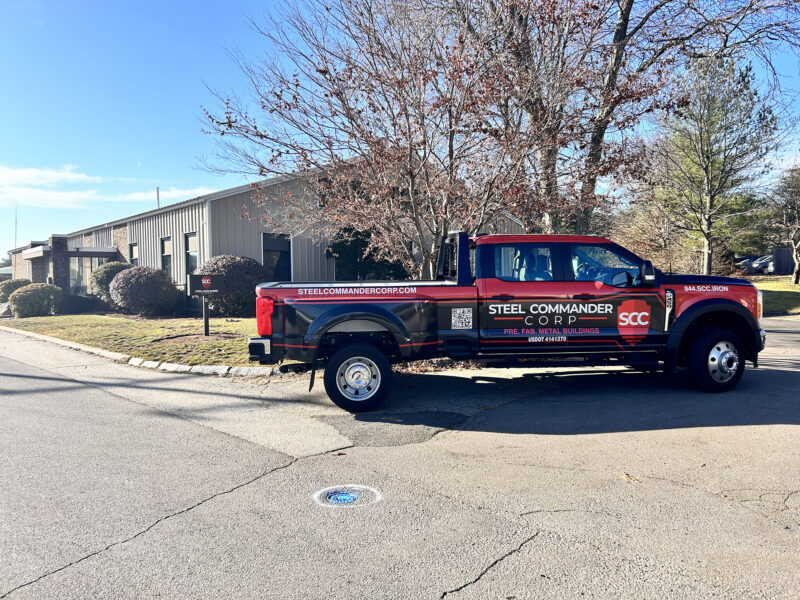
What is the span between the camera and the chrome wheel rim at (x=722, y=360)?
721 centimetres

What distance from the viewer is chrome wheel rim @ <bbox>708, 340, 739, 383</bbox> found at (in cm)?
721

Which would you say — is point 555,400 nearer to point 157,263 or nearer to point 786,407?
point 786,407

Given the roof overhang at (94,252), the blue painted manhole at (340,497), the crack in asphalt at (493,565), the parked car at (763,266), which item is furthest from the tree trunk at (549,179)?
the parked car at (763,266)

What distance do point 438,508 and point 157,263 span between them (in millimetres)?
20340

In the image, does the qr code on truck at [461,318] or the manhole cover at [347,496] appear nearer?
the manhole cover at [347,496]

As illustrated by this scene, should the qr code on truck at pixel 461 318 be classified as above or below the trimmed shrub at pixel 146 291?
below

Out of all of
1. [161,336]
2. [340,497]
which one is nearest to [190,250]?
[161,336]

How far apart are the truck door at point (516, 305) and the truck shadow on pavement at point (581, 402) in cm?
78

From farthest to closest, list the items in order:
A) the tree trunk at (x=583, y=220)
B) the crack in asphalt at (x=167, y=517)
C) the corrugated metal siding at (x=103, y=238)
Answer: the corrugated metal siding at (x=103, y=238)
the tree trunk at (x=583, y=220)
the crack in asphalt at (x=167, y=517)

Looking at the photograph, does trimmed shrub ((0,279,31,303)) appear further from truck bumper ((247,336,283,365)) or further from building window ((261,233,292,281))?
A: truck bumper ((247,336,283,365))

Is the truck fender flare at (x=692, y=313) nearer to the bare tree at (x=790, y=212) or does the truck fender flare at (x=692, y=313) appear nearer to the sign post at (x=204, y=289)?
the sign post at (x=204, y=289)

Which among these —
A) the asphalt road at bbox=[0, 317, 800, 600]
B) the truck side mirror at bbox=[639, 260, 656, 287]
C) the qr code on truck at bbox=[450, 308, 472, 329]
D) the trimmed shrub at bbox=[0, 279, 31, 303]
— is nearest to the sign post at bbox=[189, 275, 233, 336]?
the asphalt road at bbox=[0, 317, 800, 600]

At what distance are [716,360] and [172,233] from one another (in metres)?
18.6

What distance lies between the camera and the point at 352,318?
6.64m
